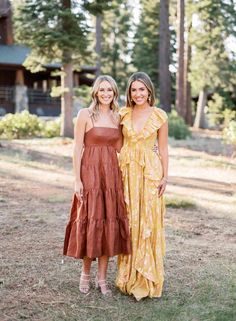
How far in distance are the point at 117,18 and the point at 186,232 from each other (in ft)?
136

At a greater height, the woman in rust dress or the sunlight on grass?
the woman in rust dress

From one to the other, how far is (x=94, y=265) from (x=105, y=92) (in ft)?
6.53

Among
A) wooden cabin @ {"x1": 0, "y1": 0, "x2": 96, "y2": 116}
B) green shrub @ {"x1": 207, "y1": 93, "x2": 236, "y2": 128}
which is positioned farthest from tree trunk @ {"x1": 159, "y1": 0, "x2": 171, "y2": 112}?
green shrub @ {"x1": 207, "y1": 93, "x2": 236, "y2": 128}

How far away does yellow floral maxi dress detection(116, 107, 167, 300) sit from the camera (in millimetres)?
4164

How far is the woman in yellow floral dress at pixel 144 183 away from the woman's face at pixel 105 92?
16 cm

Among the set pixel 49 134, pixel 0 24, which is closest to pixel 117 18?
pixel 0 24

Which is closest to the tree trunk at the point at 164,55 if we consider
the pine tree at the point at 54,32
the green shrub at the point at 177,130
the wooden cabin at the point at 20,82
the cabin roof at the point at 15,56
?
Result: the green shrub at the point at 177,130

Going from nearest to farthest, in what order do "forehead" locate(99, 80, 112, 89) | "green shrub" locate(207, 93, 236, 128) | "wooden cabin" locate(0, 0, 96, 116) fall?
"forehead" locate(99, 80, 112, 89)
"wooden cabin" locate(0, 0, 96, 116)
"green shrub" locate(207, 93, 236, 128)

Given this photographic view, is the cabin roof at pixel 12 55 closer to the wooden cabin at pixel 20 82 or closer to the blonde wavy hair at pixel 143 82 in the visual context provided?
the wooden cabin at pixel 20 82

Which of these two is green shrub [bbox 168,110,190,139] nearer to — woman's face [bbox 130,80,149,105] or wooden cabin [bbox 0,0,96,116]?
wooden cabin [bbox 0,0,96,116]

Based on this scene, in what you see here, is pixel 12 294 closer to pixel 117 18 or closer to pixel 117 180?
pixel 117 180

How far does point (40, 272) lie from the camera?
16.1 ft

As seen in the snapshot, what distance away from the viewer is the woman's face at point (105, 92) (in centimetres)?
412

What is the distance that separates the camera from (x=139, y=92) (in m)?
4.09
